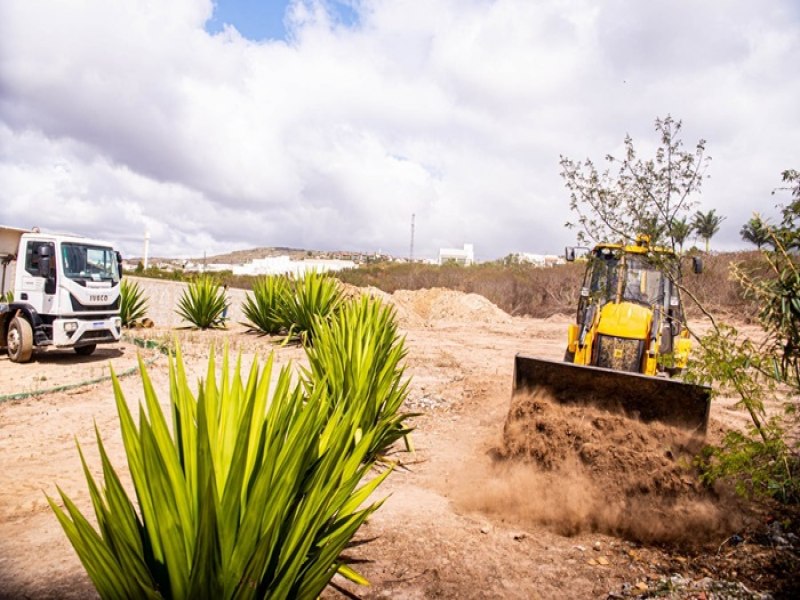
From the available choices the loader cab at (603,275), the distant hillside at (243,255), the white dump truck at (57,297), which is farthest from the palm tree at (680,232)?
the distant hillside at (243,255)

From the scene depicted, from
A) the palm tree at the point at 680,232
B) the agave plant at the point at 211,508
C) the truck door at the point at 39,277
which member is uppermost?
the palm tree at the point at 680,232

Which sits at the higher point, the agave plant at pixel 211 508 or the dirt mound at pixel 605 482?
the agave plant at pixel 211 508

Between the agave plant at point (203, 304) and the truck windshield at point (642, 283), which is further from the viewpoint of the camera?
the agave plant at point (203, 304)

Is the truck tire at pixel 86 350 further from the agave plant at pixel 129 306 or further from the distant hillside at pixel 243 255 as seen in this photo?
the distant hillside at pixel 243 255

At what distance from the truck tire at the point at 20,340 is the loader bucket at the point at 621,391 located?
9322mm

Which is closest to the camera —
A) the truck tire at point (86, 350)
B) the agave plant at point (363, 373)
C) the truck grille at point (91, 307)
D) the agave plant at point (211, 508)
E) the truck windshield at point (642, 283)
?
the agave plant at point (211, 508)

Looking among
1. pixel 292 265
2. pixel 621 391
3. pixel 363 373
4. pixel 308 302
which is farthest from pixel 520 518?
pixel 292 265

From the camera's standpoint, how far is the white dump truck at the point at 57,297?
9.63 metres

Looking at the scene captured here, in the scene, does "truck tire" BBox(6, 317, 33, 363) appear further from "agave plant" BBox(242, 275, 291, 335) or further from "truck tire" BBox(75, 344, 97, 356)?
"agave plant" BBox(242, 275, 291, 335)

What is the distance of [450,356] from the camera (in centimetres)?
1191

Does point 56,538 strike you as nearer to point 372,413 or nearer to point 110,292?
point 372,413

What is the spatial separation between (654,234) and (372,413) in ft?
10.6

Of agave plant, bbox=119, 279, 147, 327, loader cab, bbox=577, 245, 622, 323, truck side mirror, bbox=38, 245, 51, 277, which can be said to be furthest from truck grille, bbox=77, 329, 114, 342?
loader cab, bbox=577, 245, 622, 323

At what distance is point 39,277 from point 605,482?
1020 centimetres
